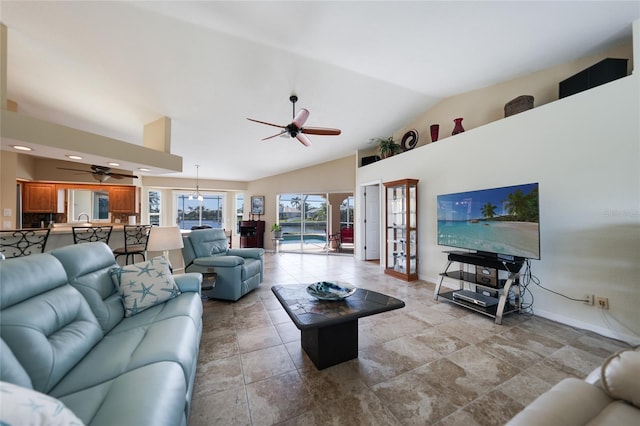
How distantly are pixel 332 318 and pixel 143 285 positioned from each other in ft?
5.26

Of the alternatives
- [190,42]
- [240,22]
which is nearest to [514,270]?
[240,22]

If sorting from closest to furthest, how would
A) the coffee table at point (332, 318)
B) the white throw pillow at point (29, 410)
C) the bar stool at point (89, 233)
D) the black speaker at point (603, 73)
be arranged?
the white throw pillow at point (29, 410) → the coffee table at point (332, 318) → the black speaker at point (603, 73) → the bar stool at point (89, 233)

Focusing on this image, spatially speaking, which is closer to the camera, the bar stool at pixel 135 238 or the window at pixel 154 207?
the bar stool at pixel 135 238

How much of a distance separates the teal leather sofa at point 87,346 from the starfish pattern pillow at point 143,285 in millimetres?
97

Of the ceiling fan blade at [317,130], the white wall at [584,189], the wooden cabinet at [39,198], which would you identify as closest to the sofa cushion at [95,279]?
the ceiling fan blade at [317,130]

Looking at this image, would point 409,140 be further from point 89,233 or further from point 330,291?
point 89,233

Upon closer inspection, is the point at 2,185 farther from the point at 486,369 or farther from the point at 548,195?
the point at 548,195

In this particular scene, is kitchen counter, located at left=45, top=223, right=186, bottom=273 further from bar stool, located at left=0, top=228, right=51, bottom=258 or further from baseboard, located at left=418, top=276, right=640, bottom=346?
baseboard, located at left=418, top=276, right=640, bottom=346

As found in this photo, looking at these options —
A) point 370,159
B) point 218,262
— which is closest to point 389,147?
point 370,159

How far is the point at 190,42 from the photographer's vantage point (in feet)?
8.13

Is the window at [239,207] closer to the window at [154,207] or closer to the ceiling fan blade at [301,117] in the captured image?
the window at [154,207]

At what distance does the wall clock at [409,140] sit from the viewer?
485 cm

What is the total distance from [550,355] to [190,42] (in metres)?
4.52

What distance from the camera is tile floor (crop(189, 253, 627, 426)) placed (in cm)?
144
